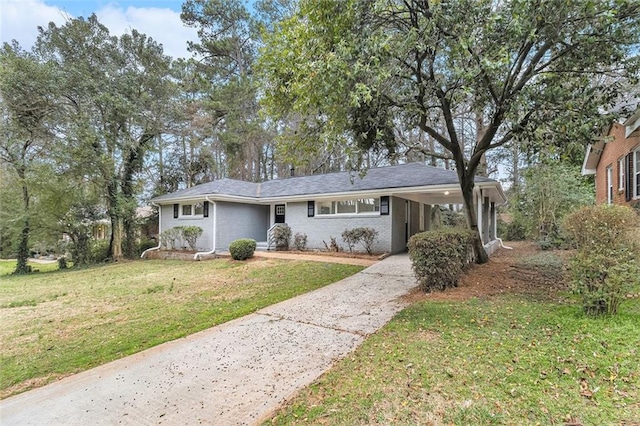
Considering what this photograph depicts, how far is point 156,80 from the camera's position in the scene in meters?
17.2

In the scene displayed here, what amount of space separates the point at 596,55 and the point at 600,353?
615cm

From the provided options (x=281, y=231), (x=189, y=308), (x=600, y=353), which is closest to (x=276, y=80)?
(x=189, y=308)

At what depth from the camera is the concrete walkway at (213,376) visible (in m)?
2.95

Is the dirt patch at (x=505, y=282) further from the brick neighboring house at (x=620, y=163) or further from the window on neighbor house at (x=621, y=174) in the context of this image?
the window on neighbor house at (x=621, y=174)

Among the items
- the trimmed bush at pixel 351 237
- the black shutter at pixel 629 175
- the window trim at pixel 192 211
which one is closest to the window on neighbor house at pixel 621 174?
the black shutter at pixel 629 175

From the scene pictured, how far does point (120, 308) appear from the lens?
6.74 metres

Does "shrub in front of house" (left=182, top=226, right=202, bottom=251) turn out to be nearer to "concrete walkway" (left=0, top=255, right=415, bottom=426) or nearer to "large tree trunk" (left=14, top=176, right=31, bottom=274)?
"large tree trunk" (left=14, top=176, right=31, bottom=274)

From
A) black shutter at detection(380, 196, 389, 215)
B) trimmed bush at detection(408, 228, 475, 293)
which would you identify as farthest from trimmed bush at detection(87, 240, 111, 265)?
trimmed bush at detection(408, 228, 475, 293)

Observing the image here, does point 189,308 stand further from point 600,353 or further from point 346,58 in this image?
point 600,353

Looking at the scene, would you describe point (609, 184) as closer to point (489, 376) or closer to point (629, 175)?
point (629, 175)

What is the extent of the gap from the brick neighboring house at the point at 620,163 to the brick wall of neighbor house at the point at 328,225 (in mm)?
6967

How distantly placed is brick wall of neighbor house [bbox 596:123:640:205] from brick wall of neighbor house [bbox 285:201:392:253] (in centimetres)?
765

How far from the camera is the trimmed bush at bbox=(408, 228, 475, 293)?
6.29 metres

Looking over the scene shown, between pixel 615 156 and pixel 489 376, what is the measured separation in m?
13.7
